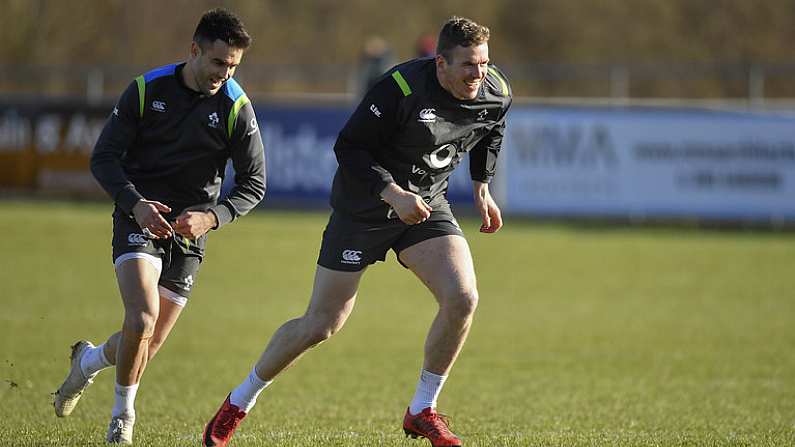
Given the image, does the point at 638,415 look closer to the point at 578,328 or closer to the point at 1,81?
the point at 578,328

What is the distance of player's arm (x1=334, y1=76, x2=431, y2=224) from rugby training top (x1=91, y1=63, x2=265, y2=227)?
→ 628 mm

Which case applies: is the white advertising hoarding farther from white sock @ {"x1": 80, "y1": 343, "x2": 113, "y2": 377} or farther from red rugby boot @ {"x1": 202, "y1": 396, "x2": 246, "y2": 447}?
red rugby boot @ {"x1": 202, "y1": 396, "x2": 246, "y2": 447}

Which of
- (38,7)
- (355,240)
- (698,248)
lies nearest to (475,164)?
(355,240)

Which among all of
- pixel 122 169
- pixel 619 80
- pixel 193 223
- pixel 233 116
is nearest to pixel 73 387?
pixel 122 169

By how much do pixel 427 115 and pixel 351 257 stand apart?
861 millimetres

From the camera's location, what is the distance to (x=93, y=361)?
7293mm

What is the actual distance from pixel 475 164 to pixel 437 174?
0.44 m

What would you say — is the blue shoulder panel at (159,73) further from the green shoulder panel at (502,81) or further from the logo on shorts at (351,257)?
the green shoulder panel at (502,81)

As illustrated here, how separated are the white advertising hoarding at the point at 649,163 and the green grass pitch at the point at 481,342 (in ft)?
2.87

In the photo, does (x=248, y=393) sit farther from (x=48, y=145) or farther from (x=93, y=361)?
(x=48, y=145)

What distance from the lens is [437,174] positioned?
686 cm

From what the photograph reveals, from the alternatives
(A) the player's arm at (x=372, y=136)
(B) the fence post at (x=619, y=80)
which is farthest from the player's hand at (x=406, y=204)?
(B) the fence post at (x=619, y=80)

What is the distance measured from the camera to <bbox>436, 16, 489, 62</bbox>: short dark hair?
6.40 metres

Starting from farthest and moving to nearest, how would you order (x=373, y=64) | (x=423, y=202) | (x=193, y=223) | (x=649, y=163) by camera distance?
1. (x=373, y=64)
2. (x=649, y=163)
3. (x=193, y=223)
4. (x=423, y=202)
